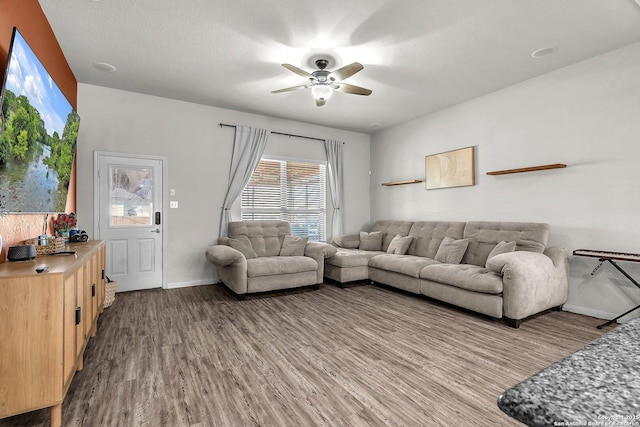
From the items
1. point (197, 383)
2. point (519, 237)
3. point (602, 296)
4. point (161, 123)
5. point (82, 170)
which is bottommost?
point (197, 383)

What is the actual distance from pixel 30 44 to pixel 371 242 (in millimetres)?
4779

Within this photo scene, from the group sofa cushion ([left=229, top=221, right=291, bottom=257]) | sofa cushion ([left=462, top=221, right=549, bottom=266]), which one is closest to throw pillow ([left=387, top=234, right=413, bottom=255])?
sofa cushion ([left=462, top=221, right=549, bottom=266])

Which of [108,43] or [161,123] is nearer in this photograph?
[108,43]

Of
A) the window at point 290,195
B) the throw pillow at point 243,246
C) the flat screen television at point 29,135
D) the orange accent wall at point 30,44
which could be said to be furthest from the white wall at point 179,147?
the flat screen television at point 29,135

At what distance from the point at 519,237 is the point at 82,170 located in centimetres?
559

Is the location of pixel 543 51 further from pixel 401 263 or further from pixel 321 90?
pixel 401 263

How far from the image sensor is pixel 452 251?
166 inches

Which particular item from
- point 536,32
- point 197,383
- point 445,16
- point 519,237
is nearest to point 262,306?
point 197,383

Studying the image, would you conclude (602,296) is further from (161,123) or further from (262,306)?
(161,123)

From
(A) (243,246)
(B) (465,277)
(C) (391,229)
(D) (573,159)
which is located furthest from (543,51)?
(A) (243,246)

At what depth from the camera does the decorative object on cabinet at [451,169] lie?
4.69 meters

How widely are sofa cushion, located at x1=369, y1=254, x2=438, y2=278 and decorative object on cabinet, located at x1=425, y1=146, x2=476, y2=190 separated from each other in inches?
52.4

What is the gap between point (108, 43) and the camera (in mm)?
3150

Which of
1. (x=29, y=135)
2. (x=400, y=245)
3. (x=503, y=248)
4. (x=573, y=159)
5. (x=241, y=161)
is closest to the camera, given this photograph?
(x=29, y=135)
